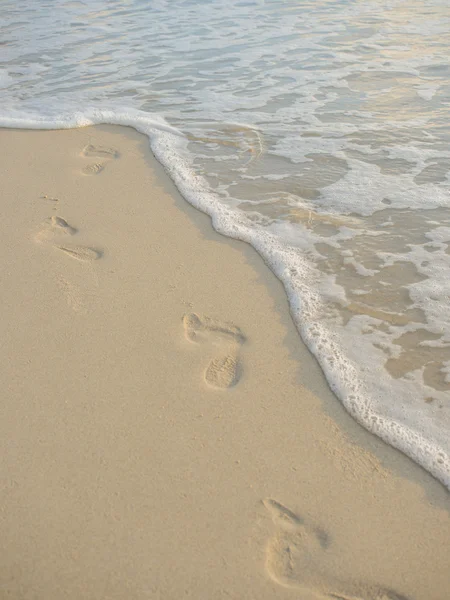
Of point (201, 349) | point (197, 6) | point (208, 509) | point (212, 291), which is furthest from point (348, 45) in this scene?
point (208, 509)

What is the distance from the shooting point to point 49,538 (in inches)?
69.1

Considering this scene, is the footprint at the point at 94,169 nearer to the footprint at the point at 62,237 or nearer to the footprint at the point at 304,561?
the footprint at the point at 62,237

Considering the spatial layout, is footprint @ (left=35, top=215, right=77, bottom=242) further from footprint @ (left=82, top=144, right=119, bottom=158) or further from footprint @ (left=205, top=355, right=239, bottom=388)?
footprint @ (left=205, top=355, right=239, bottom=388)

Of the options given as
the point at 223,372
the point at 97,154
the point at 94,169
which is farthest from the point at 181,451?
the point at 97,154

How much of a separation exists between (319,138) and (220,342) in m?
2.54

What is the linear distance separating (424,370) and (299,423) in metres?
0.61

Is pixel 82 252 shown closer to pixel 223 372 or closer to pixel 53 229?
pixel 53 229

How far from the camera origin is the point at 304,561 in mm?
1707

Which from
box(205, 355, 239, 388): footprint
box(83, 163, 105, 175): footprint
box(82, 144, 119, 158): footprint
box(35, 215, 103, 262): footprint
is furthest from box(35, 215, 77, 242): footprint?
box(205, 355, 239, 388): footprint

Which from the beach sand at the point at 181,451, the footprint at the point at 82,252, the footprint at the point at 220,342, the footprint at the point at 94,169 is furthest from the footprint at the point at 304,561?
the footprint at the point at 94,169

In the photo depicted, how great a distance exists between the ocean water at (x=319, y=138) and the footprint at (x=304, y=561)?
488mm

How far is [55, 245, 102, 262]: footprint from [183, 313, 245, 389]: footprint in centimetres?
73

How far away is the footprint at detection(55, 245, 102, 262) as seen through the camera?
3070 millimetres

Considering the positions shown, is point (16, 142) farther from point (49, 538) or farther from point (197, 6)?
point (197, 6)
